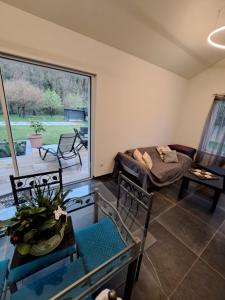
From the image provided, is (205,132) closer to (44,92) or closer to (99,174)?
(99,174)

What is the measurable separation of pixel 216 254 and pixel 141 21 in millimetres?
3103

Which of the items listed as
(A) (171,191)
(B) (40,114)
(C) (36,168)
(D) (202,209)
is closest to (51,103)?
(B) (40,114)

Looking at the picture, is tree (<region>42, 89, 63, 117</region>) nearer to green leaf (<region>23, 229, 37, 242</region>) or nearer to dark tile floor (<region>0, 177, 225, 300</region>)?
dark tile floor (<region>0, 177, 225, 300</region>)

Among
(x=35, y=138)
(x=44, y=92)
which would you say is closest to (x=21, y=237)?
(x=44, y=92)

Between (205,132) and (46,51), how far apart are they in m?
4.05

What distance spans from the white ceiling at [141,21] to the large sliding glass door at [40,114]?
0.62 m

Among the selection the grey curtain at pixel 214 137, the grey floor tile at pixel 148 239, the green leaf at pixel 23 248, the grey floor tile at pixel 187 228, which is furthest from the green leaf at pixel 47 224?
the grey curtain at pixel 214 137

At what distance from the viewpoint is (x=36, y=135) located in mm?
3961

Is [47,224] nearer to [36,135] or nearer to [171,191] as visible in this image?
[171,191]

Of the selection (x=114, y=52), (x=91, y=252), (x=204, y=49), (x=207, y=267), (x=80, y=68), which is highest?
(x=204, y=49)

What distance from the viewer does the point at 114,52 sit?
2361mm

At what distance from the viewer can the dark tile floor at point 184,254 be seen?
46.6 inches

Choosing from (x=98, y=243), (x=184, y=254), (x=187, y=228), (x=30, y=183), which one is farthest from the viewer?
(x=187, y=228)

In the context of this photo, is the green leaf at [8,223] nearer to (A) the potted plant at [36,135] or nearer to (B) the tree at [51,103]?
(B) the tree at [51,103]
